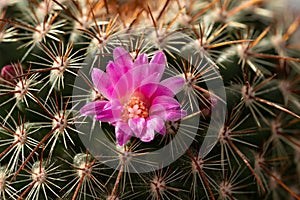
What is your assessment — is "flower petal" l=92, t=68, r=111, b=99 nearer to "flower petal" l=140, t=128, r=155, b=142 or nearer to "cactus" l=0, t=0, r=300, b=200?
"cactus" l=0, t=0, r=300, b=200

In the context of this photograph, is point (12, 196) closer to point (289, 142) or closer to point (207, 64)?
point (207, 64)

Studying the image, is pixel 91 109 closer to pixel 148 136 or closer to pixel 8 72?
pixel 148 136

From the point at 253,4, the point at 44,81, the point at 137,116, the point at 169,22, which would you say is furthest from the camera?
the point at 253,4

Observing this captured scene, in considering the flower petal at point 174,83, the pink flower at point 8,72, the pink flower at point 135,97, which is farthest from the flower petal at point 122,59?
the pink flower at point 8,72

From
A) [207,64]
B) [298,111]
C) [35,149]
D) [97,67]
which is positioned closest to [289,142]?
[298,111]

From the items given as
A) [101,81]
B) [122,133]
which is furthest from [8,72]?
[122,133]

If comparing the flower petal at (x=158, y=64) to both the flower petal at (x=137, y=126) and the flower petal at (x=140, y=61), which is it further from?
the flower petal at (x=137, y=126)
